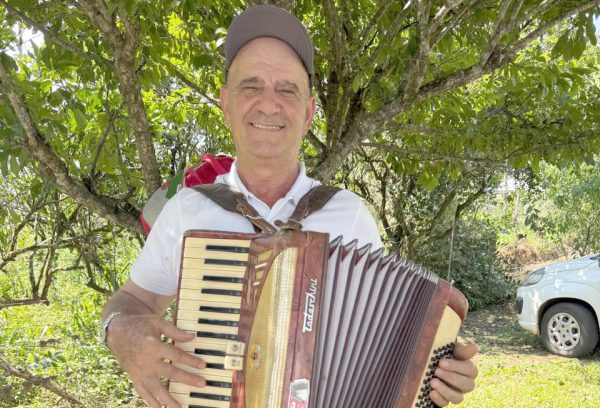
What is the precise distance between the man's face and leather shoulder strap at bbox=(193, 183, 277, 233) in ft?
0.38

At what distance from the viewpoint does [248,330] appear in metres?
1.33

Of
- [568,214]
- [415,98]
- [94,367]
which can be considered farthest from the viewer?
[568,214]

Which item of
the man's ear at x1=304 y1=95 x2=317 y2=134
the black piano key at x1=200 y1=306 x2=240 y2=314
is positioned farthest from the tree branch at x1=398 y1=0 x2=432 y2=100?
the black piano key at x1=200 y1=306 x2=240 y2=314

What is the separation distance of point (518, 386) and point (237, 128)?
5392mm

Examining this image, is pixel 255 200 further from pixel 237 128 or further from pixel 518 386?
pixel 518 386

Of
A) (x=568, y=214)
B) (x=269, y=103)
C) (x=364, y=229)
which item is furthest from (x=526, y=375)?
(x=568, y=214)

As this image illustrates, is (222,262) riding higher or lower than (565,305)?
lower

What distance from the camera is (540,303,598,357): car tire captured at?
6.89 m

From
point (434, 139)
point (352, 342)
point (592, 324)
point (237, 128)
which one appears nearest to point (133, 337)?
point (352, 342)

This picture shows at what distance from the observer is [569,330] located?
7105 mm

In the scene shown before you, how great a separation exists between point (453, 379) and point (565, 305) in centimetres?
615

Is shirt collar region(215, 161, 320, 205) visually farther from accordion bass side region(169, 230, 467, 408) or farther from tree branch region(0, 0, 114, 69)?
tree branch region(0, 0, 114, 69)

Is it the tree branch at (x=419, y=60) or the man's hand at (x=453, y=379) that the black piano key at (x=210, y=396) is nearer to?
the man's hand at (x=453, y=379)

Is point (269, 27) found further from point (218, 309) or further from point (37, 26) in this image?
point (37, 26)
